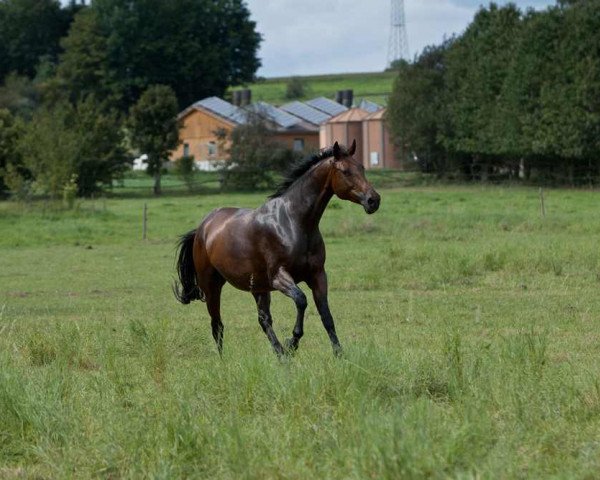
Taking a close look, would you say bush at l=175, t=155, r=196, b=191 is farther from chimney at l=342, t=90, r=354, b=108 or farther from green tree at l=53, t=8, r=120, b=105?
chimney at l=342, t=90, r=354, b=108

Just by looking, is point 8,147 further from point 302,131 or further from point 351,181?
Answer: point 351,181

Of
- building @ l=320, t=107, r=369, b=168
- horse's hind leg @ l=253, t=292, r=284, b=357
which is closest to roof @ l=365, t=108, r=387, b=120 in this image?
building @ l=320, t=107, r=369, b=168

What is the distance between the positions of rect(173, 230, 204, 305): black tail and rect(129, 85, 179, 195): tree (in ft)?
170

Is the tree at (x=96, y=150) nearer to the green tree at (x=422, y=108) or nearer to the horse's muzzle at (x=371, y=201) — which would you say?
the green tree at (x=422, y=108)

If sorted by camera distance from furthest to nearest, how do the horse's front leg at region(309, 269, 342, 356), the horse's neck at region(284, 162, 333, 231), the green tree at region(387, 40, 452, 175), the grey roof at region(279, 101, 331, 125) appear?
the grey roof at region(279, 101, 331, 125) → the green tree at region(387, 40, 452, 175) → the horse's neck at region(284, 162, 333, 231) → the horse's front leg at region(309, 269, 342, 356)

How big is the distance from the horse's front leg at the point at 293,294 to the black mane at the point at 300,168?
1.00m

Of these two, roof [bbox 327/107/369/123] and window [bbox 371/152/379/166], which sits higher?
roof [bbox 327/107/369/123]

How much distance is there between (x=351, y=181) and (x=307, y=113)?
3428 inches

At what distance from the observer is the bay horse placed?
1088cm

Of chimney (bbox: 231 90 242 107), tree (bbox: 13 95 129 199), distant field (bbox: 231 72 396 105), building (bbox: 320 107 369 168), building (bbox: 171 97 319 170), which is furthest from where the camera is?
distant field (bbox: 231 72 396 105)

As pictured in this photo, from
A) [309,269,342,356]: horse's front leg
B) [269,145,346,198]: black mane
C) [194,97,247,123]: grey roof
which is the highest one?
[194,97,247,123]: grey roof

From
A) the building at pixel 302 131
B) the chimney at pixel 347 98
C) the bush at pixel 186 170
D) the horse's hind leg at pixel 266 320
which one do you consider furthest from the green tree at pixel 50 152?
the chimney at pixel 347 98

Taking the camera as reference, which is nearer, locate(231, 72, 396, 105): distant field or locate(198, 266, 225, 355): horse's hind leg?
locate(198, 266, 225, 355): horse's hind leg

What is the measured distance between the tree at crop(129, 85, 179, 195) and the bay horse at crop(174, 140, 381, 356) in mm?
53125
